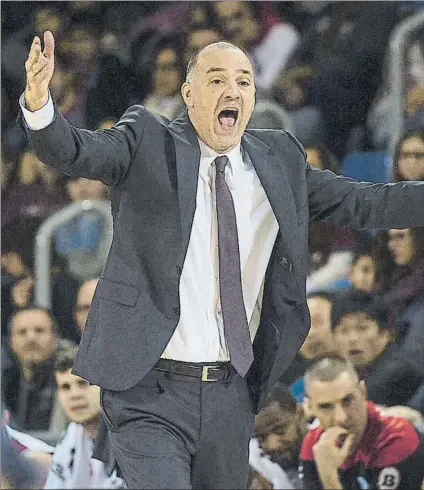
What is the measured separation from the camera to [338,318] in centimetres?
366

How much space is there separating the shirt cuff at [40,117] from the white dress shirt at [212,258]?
0.40 m

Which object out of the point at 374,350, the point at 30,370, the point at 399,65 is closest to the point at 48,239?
the point at 30,370

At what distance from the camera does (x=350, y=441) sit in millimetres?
3682

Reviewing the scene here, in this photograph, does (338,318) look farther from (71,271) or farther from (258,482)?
(71,271)

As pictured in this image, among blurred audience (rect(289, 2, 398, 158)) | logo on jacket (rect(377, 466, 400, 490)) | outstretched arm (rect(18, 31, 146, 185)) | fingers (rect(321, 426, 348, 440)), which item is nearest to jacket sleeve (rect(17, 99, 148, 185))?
outstretched arm (rect(18, 31, 146, 185))

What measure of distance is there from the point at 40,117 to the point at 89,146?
0.13 meters

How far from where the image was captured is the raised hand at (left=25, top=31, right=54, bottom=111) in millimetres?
1814

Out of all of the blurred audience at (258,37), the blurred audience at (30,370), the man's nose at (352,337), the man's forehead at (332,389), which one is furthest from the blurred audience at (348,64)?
the blurred audience at (30,370)

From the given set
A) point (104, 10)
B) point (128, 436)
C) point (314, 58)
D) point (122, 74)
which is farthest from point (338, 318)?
point (128, 436)

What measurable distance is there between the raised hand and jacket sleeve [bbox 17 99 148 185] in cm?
5

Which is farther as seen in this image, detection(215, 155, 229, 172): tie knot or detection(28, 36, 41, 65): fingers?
detection(215, 155, 229, 172): tie knot

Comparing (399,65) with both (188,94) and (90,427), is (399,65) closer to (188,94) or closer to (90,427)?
(188,94)

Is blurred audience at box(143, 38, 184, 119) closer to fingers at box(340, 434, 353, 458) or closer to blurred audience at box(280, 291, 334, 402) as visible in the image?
blurred audience at box(280, 291, 334, 402)

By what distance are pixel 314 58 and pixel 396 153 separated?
477mm
